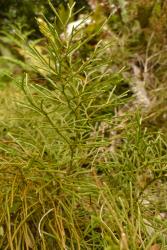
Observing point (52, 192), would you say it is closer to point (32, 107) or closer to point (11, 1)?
point (32, 107)

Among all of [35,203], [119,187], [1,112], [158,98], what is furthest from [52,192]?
[158,98]

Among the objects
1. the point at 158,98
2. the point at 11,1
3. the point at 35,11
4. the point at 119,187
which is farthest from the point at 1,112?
the point at 11,1

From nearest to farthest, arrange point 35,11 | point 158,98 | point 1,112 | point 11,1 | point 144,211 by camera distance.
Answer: point 144,211 < point 1,112 < point 158,98 < point 35,11 < point 11,1

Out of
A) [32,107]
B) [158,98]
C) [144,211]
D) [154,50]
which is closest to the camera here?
[32,107]

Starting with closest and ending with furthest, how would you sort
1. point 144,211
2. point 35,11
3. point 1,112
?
1. point 144,211
2. point 1,112
3. point 35,11

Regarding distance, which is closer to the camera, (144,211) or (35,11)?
(144,211)

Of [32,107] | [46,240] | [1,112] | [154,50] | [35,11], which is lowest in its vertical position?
[46,240]

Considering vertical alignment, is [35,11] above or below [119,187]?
above

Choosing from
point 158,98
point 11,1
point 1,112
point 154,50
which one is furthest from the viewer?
point 11,1

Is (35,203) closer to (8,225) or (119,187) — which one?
(8,225)
